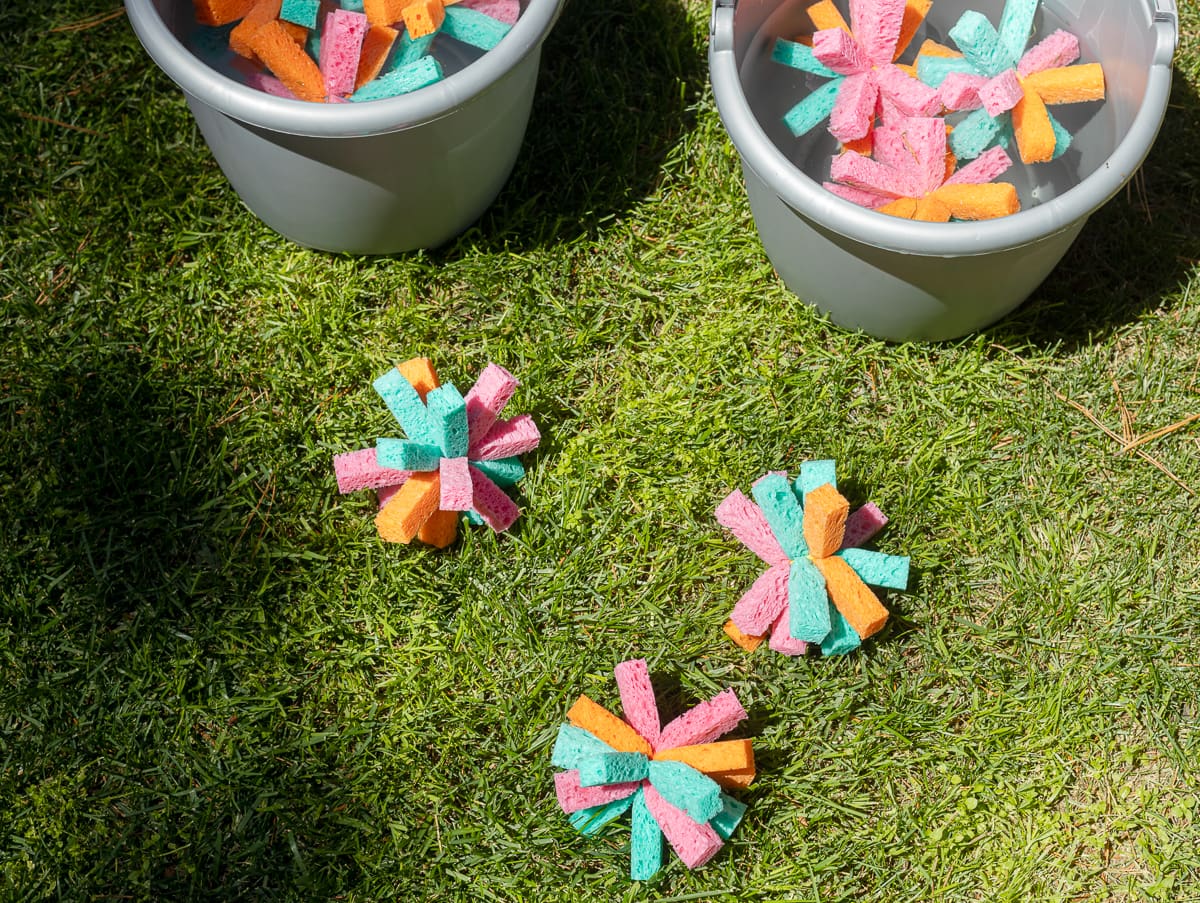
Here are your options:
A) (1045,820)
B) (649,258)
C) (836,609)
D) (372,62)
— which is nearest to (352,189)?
(372,62)

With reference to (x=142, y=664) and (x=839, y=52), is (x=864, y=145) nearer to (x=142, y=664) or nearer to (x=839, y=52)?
(x=839, y=52)

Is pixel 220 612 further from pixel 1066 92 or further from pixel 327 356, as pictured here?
pixel 1066 92

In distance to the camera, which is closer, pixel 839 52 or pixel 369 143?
pixel 369 143

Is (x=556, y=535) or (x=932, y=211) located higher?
(x=932, y=211)

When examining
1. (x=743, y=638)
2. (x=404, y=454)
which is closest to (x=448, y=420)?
(x=404, y=454)

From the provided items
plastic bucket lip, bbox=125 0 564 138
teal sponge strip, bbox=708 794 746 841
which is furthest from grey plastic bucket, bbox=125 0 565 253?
teal sponge strip, bbox=708 794 746 841

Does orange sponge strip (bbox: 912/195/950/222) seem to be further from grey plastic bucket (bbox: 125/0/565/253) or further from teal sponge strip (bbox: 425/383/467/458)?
teal sponge strip (bbox: 425/383/467/458)
